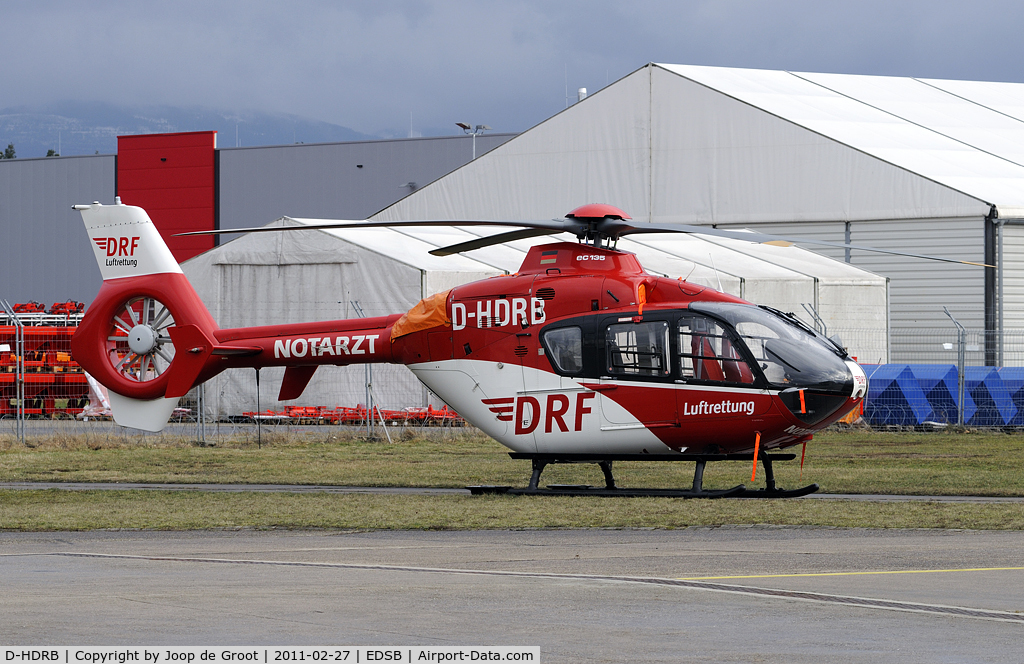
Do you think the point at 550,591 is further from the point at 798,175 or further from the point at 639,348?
the point at 798,175

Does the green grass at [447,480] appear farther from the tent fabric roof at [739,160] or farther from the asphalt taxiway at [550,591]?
the tent fabric roof at [739,160]

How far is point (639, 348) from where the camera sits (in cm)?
1653

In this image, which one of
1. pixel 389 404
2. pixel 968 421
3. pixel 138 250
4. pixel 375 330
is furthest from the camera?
pixel 389 404

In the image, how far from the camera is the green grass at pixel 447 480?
49.1 ft

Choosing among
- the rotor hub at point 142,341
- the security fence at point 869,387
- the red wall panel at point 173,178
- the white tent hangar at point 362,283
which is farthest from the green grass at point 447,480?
the red wall panel at point 173,178

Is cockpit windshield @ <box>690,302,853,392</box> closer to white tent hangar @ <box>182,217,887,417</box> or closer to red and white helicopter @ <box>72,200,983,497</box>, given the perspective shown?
Result: red and white helicopter @ <box>72,200,983,497</box>

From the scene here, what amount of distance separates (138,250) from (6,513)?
4976mm

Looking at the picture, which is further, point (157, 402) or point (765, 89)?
point (765, 89)

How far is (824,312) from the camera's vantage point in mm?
35750

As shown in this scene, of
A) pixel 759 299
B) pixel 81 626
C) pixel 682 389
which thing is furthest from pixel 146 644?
pixel 759 299

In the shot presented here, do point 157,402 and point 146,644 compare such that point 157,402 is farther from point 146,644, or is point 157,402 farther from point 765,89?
point 765,89

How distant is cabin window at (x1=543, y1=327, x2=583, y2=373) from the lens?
1680 centimetres
